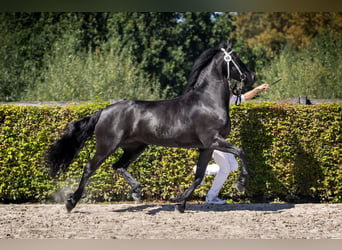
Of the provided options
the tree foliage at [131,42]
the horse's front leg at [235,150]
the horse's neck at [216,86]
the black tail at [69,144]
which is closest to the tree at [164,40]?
the tree foliage at [131,42]

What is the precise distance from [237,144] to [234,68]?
179 centimetres

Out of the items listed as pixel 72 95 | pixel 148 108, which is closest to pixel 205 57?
pixel 148 108

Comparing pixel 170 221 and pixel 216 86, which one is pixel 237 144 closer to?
pixel 216 86

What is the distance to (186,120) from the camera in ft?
21.9

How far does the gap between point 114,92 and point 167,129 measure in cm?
995

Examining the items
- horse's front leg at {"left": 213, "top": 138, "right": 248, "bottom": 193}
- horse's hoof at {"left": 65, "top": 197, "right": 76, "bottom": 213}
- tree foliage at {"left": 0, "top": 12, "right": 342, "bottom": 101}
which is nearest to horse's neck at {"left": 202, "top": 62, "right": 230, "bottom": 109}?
horse's front leg at {"left": 213, "top": 138, "right": 248, "bottom": 193}

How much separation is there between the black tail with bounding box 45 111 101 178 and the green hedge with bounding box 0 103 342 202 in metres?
1.00

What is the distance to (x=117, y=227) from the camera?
5875mm

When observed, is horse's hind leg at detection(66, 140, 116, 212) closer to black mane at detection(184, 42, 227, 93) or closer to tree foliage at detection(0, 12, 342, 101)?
black mane at detection(184, 42, 227, 93)

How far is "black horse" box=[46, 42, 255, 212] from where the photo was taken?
21.8ft

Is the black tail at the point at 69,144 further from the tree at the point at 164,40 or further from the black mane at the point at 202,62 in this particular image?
the tree at the point at 164,40

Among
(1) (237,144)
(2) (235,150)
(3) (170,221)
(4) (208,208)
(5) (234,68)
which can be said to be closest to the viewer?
(3) (170,221)

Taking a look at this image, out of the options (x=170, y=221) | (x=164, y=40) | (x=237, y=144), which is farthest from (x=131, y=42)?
(x=170, y=221)

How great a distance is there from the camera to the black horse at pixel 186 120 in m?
6.64
